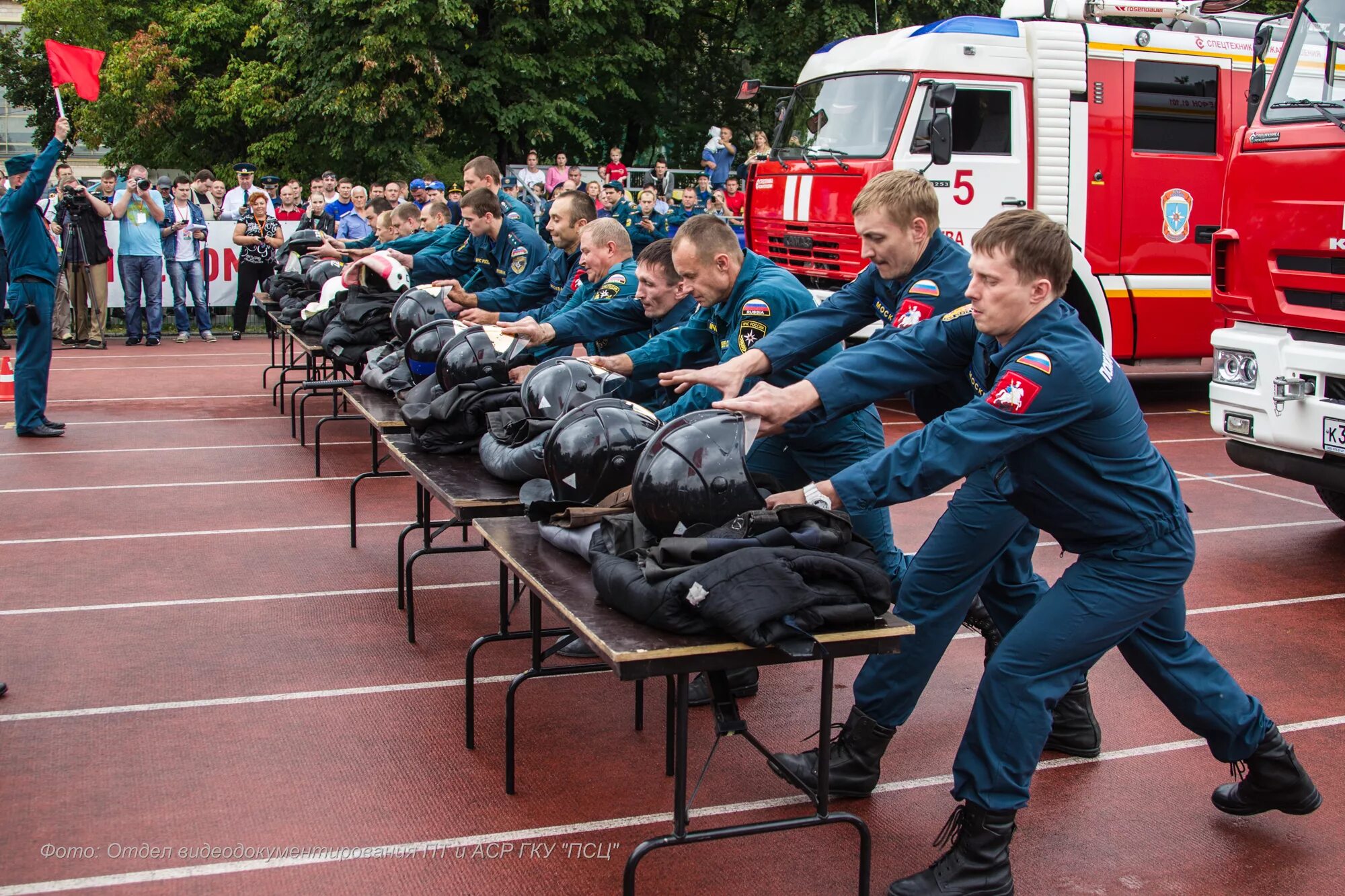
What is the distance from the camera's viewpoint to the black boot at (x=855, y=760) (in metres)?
4.21

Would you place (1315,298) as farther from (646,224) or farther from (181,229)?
(181,229)

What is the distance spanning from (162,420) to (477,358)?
6856 mm

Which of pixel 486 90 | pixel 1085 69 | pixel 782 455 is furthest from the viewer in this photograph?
pixel 486 90

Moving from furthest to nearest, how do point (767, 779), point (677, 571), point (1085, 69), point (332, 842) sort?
point (1085, 69), point (767, 779), point (332, 842), point (677, 571)

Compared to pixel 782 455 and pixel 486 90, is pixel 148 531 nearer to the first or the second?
pixel 782 455

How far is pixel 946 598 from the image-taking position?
4.09m

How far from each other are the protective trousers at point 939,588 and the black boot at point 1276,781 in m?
1.01

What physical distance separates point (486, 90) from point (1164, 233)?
1674 centimetres

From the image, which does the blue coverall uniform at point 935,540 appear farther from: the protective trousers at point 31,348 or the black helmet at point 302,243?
the black helmet at point 302,243

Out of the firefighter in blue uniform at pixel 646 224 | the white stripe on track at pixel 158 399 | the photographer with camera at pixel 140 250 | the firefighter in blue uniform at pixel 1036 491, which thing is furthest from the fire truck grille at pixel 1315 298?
the photographer with camera at pixel 140 250

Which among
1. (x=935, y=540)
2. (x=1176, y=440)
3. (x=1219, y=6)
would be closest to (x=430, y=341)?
(x=935, y=540)

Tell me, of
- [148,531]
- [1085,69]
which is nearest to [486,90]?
[1085,69]

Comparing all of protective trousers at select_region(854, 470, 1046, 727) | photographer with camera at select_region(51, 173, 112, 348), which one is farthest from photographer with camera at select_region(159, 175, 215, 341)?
protective trousers at select_region(854, 470, 1046, 727)

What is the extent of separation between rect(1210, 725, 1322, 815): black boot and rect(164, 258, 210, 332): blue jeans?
636 inches
